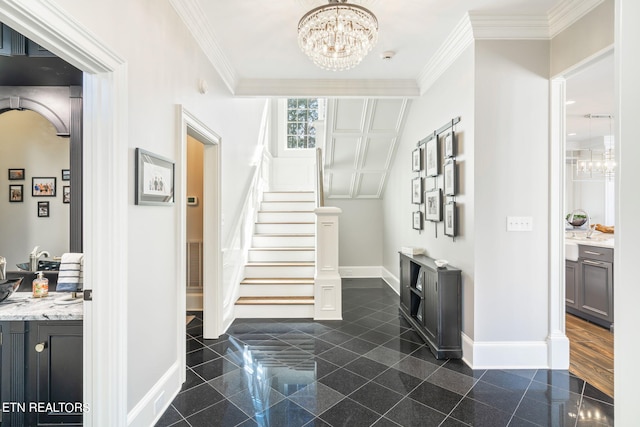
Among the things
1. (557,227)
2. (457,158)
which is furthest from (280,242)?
(557,227)

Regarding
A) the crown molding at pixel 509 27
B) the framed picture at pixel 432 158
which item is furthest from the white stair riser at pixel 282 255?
the crown molding at pixel 509 27

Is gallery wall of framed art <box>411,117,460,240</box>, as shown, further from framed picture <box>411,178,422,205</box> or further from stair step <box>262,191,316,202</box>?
stair step <box>262,191,316,202</box>

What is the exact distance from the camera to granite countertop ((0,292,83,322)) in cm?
158

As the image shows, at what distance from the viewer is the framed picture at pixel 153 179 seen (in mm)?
1683

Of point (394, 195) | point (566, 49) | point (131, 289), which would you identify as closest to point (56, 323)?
point (131, 289)

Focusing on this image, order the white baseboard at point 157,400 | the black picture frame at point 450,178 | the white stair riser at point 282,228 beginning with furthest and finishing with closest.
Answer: the white stair riser at point 282,228, the black picture frame at point 450,178, the white baseboard at point 157,400

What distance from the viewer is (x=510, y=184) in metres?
2.50

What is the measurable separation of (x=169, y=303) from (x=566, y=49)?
355 cm

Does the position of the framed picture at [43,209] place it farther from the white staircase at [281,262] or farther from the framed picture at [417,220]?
the framed picture at [417,220]

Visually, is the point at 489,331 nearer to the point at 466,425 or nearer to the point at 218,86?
the point at 466,425

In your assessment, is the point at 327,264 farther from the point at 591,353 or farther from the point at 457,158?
the point at 591,353

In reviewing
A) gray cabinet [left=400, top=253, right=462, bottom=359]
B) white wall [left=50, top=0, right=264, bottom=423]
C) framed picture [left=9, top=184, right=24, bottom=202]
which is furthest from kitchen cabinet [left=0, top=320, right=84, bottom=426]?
gray cabinet [left=400, top=253, right=462, bottom=359]

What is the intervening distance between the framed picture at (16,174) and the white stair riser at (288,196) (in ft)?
11.9

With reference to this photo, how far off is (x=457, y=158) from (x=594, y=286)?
2.33 meters
